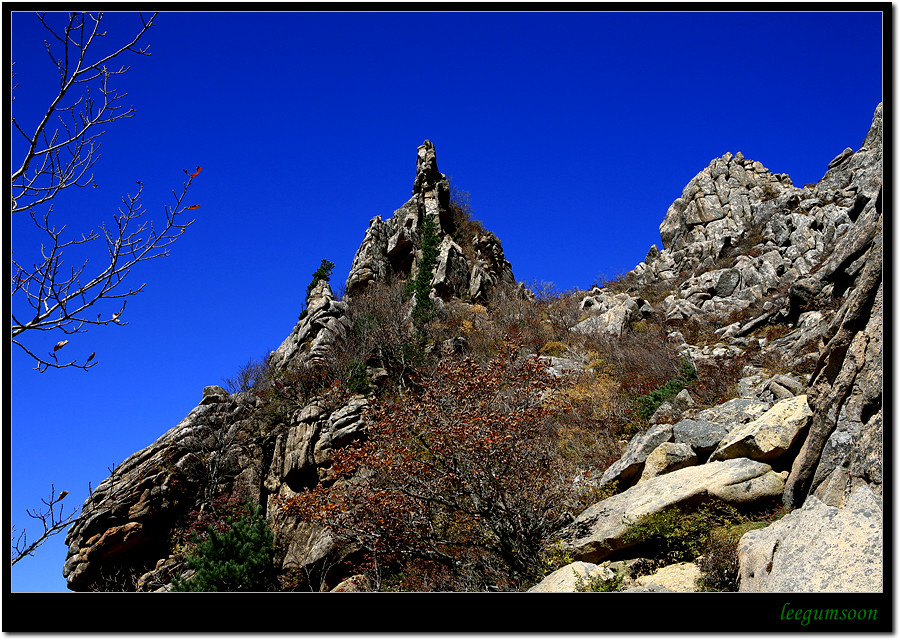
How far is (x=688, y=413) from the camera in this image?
451 inches

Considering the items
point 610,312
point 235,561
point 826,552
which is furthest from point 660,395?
point 610,312

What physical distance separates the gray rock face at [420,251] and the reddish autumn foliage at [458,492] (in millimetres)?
22883

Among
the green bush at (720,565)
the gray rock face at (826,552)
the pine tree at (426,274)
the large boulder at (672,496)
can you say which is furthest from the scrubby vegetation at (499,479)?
the pine tree at (426,274)

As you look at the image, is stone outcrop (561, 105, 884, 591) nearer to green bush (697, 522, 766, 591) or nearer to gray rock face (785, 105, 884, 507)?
gray rock face (785, 105, 884, 507)

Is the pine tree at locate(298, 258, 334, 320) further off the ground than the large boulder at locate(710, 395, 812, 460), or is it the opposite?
the pine tree at locate(298, 258, 334, 320)

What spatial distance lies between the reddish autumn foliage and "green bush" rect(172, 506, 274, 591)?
4.25 metres

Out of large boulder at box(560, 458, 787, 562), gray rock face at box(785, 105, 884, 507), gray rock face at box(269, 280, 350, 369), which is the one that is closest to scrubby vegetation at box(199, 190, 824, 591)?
large boulder at box(560, 458, 787, 562)

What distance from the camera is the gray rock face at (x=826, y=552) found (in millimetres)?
3277

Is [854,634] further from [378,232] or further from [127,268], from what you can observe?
[378,232]

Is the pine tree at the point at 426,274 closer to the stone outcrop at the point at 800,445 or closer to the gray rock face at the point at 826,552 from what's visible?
the stone outcrop at the point at 800,445

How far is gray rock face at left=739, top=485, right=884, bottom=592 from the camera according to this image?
3.28 meters

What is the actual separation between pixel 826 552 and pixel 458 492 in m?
5.23

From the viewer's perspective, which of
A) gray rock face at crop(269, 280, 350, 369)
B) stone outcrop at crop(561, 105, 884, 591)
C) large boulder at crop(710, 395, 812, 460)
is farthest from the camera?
gray rock face at crop(269, 280, 350, 369)

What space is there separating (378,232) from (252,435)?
19.3 m
